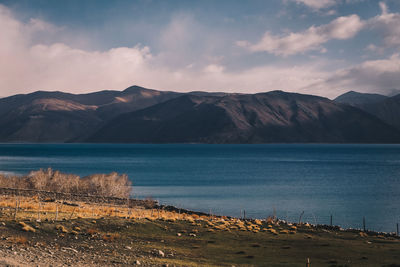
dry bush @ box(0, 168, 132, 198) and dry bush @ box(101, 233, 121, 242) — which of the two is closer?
dry bush @ box(101, 233, 121, 242)

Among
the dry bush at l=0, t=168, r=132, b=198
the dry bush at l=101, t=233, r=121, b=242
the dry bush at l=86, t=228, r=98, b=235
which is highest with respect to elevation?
the dry bush at l=86, t=228, r=98, b=235

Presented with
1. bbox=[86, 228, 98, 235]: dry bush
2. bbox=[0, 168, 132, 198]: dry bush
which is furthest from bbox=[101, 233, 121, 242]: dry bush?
bbox=[0, 168, 132, 198]: dry bush

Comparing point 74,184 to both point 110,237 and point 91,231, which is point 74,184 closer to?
point 91,231

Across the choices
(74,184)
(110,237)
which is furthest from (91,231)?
(74,184)

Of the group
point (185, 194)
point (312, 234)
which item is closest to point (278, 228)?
point (312, 234)

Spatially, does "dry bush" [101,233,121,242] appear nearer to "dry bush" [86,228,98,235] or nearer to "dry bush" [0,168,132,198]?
"dry bush" [86,228,98,235]

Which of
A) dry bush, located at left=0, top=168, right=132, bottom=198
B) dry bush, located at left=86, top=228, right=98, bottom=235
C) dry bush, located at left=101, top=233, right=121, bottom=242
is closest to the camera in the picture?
dry bush, located at left=101, top=233, right=121, bottom=242

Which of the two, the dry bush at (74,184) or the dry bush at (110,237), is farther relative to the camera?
the dry bush at (74,184)

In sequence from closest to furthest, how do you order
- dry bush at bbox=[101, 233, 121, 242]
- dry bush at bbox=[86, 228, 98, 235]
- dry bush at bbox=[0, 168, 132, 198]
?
dry bush at bbox=[101, 233, 121, 242], dry bush at bbox=[86, 228, 98, 235], dry bush at bbox=[0, 168, 132, 198]

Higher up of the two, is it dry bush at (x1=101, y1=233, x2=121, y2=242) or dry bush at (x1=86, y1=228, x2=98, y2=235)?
dry bush at (x1=86, y1=228, x2=98, y2=235)

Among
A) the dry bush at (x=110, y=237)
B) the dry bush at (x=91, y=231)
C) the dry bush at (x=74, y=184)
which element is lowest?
the dry bush at (x=74, y=184)

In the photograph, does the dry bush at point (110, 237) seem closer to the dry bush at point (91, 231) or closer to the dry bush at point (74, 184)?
the dry bush at point (91, 231)

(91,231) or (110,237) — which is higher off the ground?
(91,231)

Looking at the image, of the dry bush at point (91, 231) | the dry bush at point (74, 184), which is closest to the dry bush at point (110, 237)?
the dry bush at point (91, 231)
